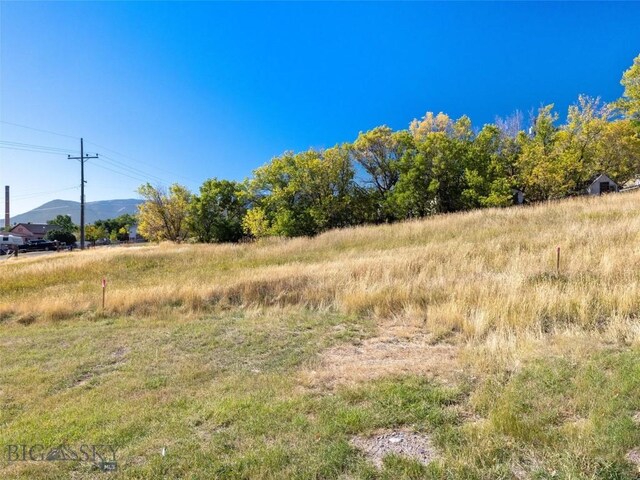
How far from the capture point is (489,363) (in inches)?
171

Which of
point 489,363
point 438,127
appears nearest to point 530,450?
point 489,363

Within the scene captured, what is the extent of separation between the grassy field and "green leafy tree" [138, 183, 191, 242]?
111 ft

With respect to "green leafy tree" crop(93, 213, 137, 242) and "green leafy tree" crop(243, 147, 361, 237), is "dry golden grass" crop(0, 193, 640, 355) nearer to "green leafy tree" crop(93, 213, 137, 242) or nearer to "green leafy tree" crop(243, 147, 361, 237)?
"green leafy tree" crop(243, 147, 361, 237)

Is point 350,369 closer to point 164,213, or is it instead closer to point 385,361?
point 385,361

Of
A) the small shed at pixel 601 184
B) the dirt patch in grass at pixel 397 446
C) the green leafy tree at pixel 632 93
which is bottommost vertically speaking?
the dirt patch in grass at pixel 397 446

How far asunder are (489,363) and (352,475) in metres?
2.56

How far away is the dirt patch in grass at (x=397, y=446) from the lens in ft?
9.16

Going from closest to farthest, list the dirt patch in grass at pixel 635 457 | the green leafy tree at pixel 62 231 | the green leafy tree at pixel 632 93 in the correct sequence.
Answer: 1. the dirt patch in grass at pixel 635 457
2. the green leafy tree at pixel 632 93
3. the green leafy tree at pixel 62 231

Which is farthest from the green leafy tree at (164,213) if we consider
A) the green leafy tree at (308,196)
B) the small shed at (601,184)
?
the small shed at (601,184)

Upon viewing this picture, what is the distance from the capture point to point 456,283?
833 centimetres

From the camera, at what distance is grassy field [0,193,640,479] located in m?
2.81

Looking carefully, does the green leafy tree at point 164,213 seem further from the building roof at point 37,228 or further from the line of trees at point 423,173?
the building roof at point 37,228

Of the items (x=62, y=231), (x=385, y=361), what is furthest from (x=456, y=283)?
(x=62, y=231)

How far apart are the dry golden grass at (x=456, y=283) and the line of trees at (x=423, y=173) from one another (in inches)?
475
